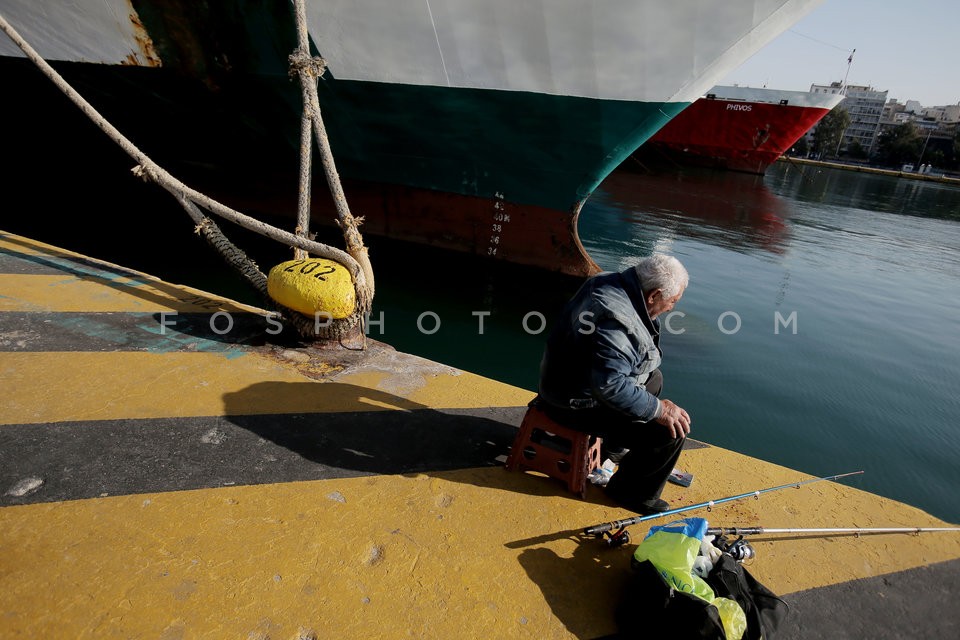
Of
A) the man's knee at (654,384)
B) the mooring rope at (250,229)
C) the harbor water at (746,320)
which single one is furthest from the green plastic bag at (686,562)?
the harbor water at (746,320)

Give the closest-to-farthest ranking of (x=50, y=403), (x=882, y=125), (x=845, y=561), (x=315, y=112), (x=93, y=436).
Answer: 1. (x=845, y=561)
2. (x=93, y=436)
3. (x=50, y=403)
4. (x=315, y=112)
5. (x=882, y=125)

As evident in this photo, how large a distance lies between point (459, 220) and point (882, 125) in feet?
421

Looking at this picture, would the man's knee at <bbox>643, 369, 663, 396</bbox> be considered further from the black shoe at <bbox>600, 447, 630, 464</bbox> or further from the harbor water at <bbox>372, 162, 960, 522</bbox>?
the harbor water at <bbox>372, 162, 960, 522</bbox>

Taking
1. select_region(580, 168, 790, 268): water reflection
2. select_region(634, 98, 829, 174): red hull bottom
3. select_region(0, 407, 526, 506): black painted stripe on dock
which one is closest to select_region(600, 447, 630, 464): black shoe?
select_region(0, 407, 526, 506): black painted stripe on dock

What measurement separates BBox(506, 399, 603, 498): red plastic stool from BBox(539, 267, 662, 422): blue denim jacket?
0.16 m

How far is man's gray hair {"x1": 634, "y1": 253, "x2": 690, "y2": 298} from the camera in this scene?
2.17 m

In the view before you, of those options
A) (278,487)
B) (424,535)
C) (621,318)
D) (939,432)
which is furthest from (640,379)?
(939,432)

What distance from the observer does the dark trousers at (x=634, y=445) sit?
2240 millimetres

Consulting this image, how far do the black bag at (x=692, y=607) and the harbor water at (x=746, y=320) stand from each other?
2.57 m

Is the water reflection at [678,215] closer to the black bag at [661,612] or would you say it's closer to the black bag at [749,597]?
the black bag at [749,597]

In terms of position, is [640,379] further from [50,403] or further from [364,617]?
[50,403]

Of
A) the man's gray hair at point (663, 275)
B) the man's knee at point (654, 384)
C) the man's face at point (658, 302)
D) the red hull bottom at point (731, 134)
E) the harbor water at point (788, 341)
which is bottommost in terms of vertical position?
the harbor water at point (788, 341)

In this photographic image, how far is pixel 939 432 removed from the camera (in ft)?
15.4

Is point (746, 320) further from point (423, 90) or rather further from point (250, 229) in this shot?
point (250, 229)
